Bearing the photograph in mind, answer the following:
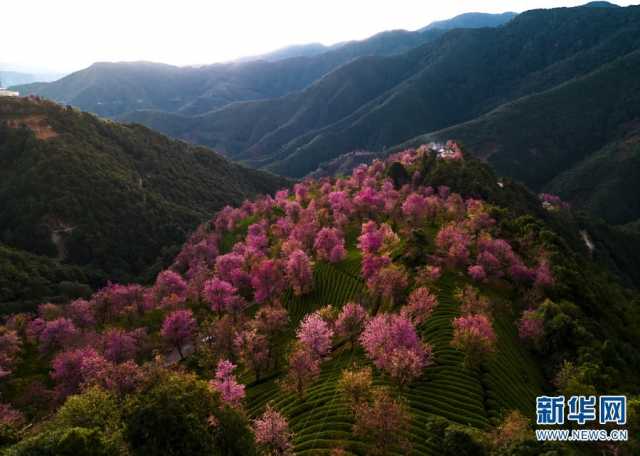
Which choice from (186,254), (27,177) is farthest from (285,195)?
(27,177)

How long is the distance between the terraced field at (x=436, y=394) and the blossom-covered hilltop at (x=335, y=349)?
0.22 metres

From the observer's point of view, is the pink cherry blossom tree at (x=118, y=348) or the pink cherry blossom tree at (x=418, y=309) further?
the pink cherry blossom tree at (x=118, y=348)

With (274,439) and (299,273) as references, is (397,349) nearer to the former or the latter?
(274,439)

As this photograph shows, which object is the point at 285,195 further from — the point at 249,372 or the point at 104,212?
the point at 249,372

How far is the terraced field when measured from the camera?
142ft

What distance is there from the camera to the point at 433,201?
12006cm

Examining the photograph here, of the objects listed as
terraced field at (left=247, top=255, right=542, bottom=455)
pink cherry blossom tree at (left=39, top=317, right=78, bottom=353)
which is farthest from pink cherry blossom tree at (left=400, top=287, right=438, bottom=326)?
pink cherry blossom tree at (left=39, top=317, right=78, bottom=353)

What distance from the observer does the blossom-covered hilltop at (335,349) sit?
34.4 meters

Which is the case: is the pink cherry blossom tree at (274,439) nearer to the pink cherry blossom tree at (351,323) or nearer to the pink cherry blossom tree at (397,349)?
the pink cherry blossom tree at (397,349)

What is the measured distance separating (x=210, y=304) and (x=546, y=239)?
86.8 meters

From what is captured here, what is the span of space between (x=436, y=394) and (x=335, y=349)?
841 inches

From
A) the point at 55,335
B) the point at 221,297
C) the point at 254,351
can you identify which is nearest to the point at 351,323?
the point at 254,351

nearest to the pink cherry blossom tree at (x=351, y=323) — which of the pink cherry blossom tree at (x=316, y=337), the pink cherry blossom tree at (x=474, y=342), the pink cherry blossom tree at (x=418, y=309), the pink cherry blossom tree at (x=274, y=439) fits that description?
the pink cherry blossom tree at (x=316, y=337)

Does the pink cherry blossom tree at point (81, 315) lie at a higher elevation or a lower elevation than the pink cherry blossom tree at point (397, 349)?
lower
